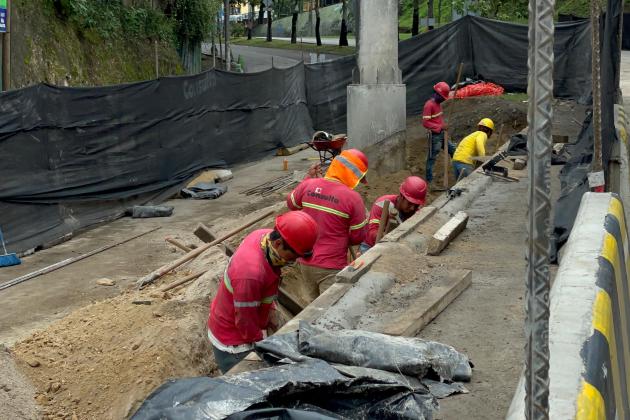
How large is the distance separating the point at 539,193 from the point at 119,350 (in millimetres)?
6520

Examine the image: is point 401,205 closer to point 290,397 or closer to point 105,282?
point 105,282

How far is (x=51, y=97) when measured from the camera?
44.0ft

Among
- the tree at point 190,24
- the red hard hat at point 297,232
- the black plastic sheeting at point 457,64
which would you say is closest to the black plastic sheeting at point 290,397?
the red hard hat at point 297,232

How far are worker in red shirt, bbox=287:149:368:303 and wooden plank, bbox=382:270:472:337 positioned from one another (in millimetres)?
1135

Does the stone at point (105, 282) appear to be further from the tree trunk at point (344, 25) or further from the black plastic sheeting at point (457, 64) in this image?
the tree trunk at point (344, 25)

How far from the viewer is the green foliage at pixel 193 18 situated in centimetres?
2631

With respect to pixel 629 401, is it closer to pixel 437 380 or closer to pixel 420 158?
pixel 437 380

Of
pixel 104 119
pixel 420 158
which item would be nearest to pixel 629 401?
pixel 104 119

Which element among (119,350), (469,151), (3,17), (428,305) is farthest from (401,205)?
(3,17)

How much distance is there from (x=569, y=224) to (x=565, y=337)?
4.75 metres

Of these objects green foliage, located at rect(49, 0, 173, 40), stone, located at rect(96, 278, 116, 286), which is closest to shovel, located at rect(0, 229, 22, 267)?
stone, located at rect(96, 278, 116, 286)

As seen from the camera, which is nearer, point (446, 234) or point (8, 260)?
point (446, 234)

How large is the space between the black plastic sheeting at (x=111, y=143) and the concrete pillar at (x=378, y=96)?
11.8 ft

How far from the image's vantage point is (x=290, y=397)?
4.14 metres
